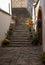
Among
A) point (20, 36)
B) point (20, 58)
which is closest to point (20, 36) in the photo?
point (20, 36)

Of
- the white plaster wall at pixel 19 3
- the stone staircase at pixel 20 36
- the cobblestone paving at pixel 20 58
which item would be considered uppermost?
the white plaster wall at pixel 19 3

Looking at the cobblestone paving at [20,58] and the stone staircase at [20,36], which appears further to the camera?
the stone staircase at [20,36]

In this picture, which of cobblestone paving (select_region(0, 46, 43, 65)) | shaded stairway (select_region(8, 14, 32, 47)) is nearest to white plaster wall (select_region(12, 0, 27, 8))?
shaded stairway (select_region(8, 14, 32, 47))

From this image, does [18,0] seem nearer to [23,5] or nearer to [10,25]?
[23,5]

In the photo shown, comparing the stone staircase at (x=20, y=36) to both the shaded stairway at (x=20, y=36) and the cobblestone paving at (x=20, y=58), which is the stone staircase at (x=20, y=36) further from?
the cobblestone paving at (x=20, y=58)

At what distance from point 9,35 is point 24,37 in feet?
3.53

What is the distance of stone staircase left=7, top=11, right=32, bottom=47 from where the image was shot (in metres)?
13.9

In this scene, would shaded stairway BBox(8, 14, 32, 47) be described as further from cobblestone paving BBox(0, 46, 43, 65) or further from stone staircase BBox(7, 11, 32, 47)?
cobblestone paving BBox(0, 46, 43, 65)

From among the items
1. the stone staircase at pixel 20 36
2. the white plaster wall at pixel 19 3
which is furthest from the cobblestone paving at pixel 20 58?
the white plaster wall at pixel 19 3

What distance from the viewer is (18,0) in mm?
21328

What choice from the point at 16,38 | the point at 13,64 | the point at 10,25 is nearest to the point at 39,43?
the point at 16,38

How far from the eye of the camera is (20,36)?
1508 cm

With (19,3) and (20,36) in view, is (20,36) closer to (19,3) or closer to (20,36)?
(20,36)

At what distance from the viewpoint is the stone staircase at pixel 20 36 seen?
1385 cm
